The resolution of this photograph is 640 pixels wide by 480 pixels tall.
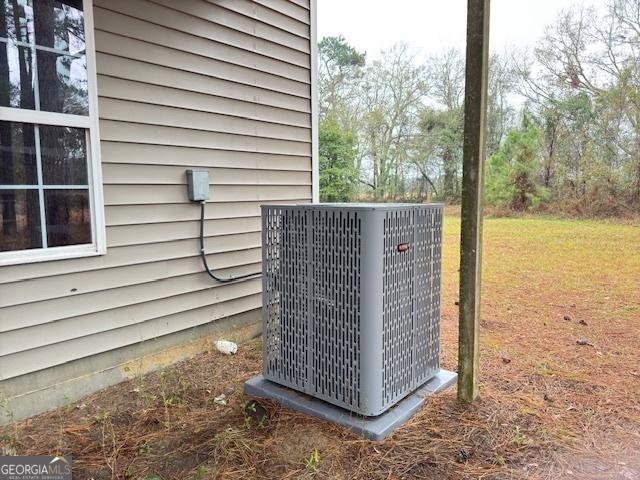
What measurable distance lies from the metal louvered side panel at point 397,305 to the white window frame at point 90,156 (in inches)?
64.0

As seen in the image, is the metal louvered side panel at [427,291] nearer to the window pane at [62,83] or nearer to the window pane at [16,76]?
the window pane at [62,83]

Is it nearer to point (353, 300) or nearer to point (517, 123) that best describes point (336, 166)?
point (517, 123)

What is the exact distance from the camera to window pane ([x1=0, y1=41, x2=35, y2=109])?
2027 mm

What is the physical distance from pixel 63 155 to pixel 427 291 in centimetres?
207

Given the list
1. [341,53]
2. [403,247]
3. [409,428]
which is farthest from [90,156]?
[341,53]

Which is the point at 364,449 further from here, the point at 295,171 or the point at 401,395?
the point at 295,171

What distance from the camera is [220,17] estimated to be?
2980 millimetres

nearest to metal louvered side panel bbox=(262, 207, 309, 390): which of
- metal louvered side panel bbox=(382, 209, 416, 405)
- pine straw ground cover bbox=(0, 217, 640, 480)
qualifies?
pine straw ground cover bbox=(0, 217, 640, 480)

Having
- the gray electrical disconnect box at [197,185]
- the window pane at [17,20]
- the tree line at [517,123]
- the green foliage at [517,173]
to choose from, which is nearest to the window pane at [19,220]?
the window pane at [17,20]

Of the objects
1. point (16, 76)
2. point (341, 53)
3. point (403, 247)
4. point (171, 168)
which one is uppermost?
point (341, 53)

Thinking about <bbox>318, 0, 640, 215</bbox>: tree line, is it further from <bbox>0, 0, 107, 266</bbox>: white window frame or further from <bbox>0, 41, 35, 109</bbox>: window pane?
<bbox>0, 41, 35, 109</bbox>: window pane

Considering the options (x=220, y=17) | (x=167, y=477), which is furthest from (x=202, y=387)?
(x=220, y=17)

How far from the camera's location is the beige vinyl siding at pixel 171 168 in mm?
2246

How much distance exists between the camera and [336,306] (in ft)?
6.45
